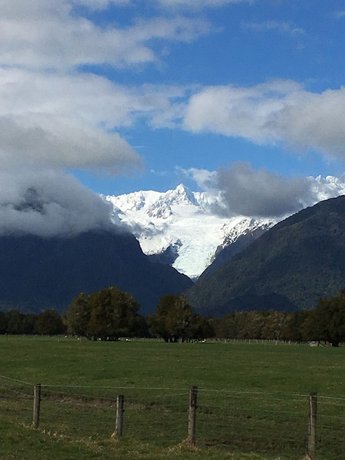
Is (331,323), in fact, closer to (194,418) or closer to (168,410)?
(168,410)

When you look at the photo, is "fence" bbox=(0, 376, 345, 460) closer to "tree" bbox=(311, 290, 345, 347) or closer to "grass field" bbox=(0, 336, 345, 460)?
"grass field" bbox=(0, 336, 345, 460)

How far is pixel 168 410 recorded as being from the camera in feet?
149

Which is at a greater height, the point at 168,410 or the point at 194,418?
the point at 194,418

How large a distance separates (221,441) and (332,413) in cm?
1088

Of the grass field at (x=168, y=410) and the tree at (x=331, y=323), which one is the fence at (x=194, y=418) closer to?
the grass field at (x=168, y=410)

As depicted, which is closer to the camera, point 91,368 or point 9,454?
point 9,454

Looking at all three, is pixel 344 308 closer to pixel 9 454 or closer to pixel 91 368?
pixel 91 368

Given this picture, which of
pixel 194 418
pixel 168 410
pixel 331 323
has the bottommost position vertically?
pixel 168 410

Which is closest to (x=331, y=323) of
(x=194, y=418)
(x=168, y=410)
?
(x=168, y=410)

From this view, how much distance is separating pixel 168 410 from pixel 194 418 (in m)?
16.7

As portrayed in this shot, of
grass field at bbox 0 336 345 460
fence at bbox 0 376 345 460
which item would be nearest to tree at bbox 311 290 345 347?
grass field at bbox 0 336 345 460

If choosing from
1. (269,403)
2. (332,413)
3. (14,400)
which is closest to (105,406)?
(14,400)

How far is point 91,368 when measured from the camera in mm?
71750

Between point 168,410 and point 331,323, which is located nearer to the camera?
point 168,410
